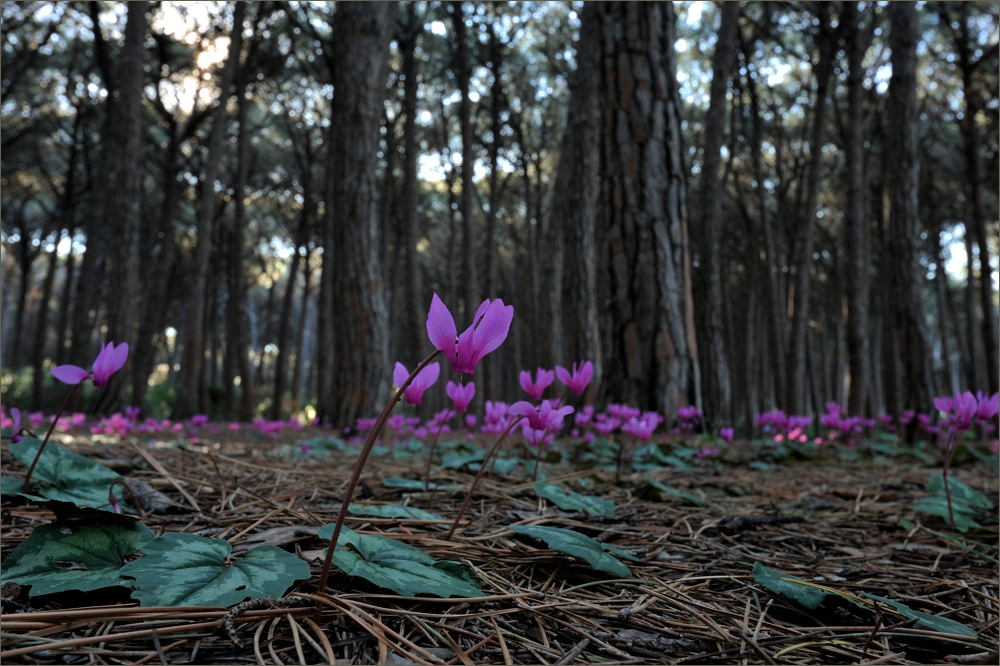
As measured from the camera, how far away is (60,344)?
637 inches

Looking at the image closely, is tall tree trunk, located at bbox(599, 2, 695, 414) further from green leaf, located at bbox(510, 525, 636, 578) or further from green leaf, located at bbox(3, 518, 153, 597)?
green leaf, located at bbox(3, 518, 153, 597)

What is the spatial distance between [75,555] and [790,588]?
4.90 feet

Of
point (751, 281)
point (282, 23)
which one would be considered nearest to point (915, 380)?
→ point (751, 281)

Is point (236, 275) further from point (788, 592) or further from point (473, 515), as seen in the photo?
point (788, 592)

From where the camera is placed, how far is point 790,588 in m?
1.32

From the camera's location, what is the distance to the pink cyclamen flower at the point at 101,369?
57.9 inches

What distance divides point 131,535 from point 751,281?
57.9 feet

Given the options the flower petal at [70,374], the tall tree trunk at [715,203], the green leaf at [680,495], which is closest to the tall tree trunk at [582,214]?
the tall tree trunk at [715,203]

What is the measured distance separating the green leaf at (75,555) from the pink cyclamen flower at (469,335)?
2.34 ft

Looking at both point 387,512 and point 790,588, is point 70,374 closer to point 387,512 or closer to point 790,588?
point 387,512

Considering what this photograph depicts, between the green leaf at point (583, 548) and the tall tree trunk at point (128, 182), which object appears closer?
the green leaf at point (583, 548)

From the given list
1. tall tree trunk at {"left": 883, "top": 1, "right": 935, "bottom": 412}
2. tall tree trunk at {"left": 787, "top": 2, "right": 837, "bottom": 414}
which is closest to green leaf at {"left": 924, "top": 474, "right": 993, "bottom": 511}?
tall tree trunk at {"left": 883, "top": 1, "right": 935, "bottom": 412}

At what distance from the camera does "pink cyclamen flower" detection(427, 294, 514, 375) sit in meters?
0.95

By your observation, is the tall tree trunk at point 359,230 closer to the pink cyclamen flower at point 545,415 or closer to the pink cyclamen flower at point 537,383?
the pink cyclamen flower at point 537,383
